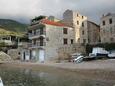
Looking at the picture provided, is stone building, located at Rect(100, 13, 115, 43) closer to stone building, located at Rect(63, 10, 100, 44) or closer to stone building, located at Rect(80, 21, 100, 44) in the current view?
stone building, located at Rect(63, 10, 100, 44)

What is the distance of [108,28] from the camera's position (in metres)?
77.4

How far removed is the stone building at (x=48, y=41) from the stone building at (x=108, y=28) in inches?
373

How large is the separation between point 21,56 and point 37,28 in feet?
31.6

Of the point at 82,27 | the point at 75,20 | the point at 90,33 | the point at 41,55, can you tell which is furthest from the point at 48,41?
the point at 90,33

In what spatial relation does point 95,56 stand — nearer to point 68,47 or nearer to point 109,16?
point 68,47

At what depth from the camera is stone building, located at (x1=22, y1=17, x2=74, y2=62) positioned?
72.9 m

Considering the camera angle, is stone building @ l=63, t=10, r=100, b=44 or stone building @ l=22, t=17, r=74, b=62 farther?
stone building @ l=63, t=10, r=100, b=44

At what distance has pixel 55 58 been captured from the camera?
7281 cm

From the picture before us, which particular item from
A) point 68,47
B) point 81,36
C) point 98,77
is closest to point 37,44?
point 68,47

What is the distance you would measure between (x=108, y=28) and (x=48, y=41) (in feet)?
57.1

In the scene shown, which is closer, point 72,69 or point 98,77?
point 98,77

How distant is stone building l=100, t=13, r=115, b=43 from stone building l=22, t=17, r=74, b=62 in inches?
373

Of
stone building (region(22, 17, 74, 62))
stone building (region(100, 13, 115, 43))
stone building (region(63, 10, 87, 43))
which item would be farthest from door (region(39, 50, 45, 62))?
stone building (region(100, 13, 115, 43))

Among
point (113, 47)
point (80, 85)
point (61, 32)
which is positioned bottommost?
point (80, 85)
